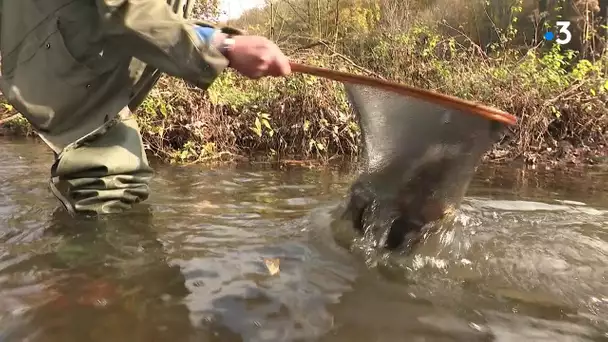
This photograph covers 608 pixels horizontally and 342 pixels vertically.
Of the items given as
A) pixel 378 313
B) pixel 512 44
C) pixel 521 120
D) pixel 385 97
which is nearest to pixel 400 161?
pixel 385 97

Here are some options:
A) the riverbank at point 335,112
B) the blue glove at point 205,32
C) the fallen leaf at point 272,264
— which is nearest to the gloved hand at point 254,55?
the blue glove at point 205,32

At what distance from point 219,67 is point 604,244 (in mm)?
2131

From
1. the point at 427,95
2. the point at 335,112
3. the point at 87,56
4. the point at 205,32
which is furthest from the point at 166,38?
the point at 335,112

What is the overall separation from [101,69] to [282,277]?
1.29 metres

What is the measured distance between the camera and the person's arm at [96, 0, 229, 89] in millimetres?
2291

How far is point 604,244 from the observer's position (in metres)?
2.97

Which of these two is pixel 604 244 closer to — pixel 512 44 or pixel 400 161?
pixel 400 161

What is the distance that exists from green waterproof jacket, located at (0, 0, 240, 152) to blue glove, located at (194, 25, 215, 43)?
2 centimetres

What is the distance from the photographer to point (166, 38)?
2.31m

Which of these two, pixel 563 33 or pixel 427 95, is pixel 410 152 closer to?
pixel 427 95

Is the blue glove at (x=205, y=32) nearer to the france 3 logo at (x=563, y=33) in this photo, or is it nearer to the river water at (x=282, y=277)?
the river water at (x=282, y=277)

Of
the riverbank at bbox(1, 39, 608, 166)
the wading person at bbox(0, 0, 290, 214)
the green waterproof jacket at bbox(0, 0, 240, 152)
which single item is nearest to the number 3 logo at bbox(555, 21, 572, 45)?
the riverbank at bbox(1, 39, 608, 166)

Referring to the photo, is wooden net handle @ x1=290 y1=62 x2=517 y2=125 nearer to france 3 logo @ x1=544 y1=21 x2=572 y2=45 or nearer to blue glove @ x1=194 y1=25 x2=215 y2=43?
blue glove @ x1=194 y1=25 x2=215 y2=43

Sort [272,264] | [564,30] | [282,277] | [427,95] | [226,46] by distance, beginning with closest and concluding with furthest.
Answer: [427,95]
[226,46]
[282,277]
[272,264]
[564,30]
